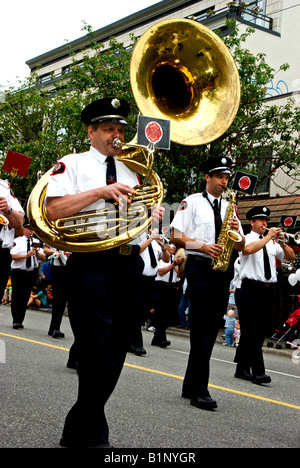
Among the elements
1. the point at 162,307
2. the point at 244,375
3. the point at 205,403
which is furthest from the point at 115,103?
the point at 162,307

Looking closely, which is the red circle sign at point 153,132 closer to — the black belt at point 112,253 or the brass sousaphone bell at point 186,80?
the brass sousaphone bell at point 186,80

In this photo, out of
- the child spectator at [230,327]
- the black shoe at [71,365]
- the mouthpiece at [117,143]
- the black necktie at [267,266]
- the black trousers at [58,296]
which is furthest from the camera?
the child spectator at [230,327]

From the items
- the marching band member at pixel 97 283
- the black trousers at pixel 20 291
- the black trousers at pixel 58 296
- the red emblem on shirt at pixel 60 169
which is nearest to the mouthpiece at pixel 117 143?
the marching band member at pixel 97 283

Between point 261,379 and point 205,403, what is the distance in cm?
232

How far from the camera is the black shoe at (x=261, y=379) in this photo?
24.5 feet

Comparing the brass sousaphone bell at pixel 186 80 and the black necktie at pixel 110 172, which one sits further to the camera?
the brass sousaphone bell at pixel 186 80

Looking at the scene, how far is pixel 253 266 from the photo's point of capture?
7992mm

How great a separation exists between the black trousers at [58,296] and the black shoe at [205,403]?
224 inches

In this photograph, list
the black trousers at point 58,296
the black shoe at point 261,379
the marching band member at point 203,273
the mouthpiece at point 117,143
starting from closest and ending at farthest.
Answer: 1. the mouthpiece at point 117,143
2. the marching band member at point 203,273
3. the black shoe at point 261,379
4. the black trousers at point 58,296

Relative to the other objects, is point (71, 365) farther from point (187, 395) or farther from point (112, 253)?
point (112, 253)

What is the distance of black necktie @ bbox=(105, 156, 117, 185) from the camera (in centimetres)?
402

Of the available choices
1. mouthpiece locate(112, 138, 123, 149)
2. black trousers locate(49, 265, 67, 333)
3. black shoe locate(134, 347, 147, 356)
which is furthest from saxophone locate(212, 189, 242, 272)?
black trousers locate(49, 265, 67, 333)

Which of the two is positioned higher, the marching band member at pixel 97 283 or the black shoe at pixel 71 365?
the marching band member at pixel 97 283
